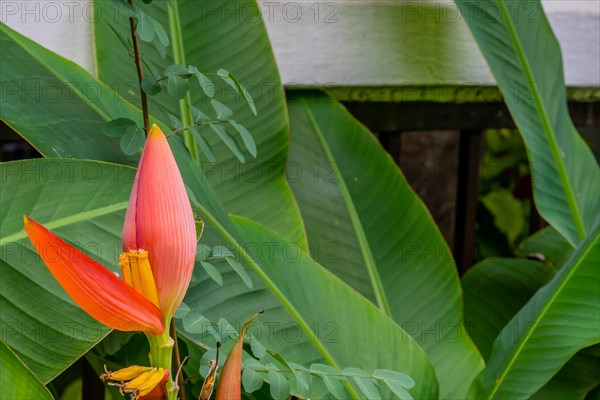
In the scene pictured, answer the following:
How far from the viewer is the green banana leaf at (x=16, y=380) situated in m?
0.94

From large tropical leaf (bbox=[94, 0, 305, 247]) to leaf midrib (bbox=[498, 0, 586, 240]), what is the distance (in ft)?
1.81

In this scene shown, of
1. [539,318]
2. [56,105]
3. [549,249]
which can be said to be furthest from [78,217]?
[549,249]

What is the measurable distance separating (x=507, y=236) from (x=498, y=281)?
4.26 ft

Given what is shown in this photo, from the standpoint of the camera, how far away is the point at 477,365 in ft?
5.22

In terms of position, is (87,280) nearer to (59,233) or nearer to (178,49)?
(59,233)

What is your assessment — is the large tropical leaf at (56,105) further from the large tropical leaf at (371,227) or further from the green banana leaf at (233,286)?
the large tropical leaf at (371,227)

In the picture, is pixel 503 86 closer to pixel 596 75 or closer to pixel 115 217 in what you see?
pixel 596 75

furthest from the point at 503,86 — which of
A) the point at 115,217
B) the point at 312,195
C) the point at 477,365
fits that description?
the point at 115,217

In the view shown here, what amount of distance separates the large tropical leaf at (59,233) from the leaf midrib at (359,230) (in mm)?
629

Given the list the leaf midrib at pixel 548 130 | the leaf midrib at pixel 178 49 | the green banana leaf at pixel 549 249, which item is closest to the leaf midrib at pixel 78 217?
the leaf midrib at pixel 178 49

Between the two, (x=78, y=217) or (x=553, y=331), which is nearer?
(x=78, y=217)

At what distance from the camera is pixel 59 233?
1075 millimetres

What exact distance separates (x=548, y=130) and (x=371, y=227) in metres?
0.46

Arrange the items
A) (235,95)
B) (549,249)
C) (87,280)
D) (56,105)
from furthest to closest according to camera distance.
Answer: (549,249) → (235,95) → (56,105) → (87,280)
